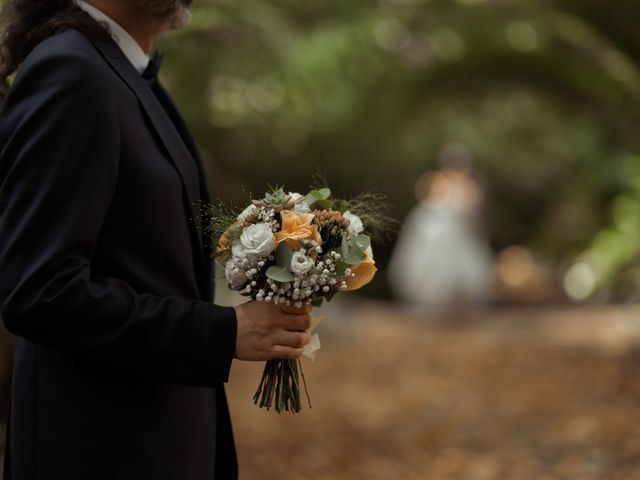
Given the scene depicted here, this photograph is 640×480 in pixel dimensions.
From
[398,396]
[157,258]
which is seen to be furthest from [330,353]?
[157,258]

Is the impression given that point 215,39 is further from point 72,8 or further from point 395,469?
point 72,8

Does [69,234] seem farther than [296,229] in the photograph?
No

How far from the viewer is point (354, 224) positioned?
2.07m

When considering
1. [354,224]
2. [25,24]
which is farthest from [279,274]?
[25,24]

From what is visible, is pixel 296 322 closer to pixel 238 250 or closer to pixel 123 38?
pixel 238 250

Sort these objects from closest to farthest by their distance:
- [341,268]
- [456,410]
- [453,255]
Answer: [341,268], [456,410], [453,255]

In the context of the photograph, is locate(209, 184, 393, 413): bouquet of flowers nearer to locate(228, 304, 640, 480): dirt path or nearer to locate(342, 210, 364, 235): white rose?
locate(342, 210, 364, 235): white rose

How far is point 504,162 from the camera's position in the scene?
17.0 metres

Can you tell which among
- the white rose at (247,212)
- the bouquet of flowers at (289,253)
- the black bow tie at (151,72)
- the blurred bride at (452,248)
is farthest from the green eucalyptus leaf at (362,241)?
the blurred bride at (452,248)

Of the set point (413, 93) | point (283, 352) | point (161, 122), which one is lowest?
point (283, 352)

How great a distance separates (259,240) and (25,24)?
0.68 m

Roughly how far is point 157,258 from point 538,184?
1598 centimetres

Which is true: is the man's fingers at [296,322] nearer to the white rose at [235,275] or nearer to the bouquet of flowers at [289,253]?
the bouquet of flowers at [289,253]

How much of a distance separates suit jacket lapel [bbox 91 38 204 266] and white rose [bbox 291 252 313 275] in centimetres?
22
